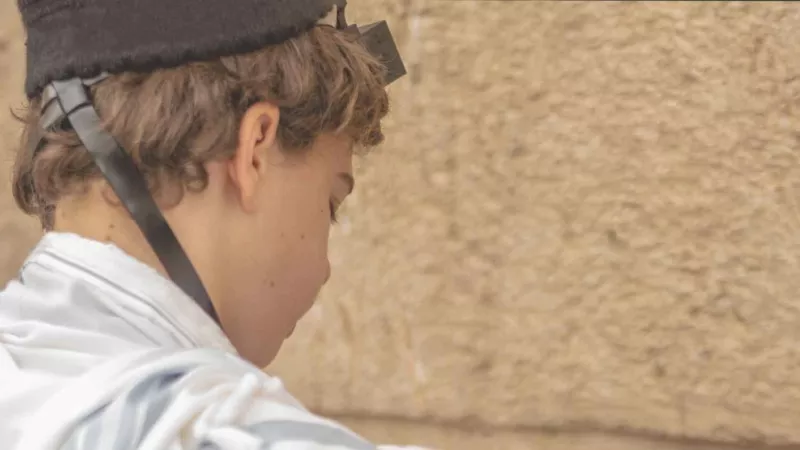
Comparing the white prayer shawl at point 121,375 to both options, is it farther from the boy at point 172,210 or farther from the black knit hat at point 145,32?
the black knit hat at point 145,32

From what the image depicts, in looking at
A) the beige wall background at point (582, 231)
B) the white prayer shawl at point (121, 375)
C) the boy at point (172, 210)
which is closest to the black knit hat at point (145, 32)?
the boy at point (172, 210)

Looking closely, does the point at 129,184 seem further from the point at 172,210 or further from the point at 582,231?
the point at 582,231

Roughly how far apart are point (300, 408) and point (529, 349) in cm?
38

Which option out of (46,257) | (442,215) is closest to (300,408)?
(46,257)

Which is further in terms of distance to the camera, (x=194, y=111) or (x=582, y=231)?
(x=582, y=231)

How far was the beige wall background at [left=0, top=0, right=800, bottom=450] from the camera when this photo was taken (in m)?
0.68

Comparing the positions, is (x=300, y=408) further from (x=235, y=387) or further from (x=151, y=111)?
(x=151, y=111)

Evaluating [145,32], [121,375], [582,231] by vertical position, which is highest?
[145,32]

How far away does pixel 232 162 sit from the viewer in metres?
0.48

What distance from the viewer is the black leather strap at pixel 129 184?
46 cm

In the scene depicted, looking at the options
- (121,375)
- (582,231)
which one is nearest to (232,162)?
(121,375)

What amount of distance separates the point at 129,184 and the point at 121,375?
131 mm

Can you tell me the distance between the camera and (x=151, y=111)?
460mm

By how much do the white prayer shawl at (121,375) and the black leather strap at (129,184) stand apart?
0.05 ft
